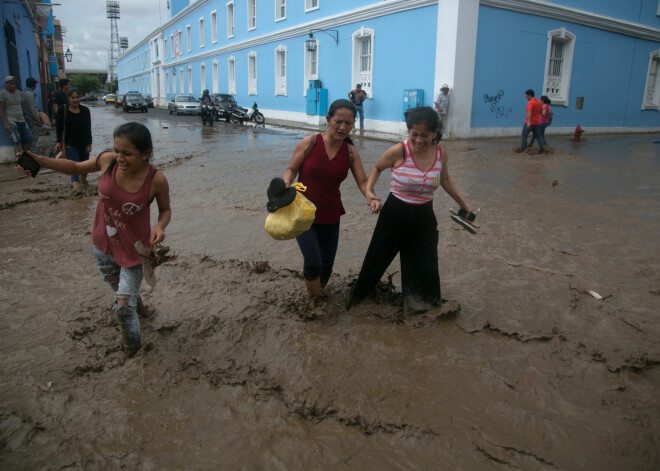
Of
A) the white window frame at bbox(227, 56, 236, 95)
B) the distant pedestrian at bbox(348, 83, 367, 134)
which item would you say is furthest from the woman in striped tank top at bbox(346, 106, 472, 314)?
the white window frame at bbox(227, 56, 236, 95)

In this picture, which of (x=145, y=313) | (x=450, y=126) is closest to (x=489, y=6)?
Answer: (x=450, y=126)

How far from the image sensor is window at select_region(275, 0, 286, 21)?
24953 millimetres

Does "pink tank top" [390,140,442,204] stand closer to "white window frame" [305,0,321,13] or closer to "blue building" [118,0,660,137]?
"blue building" [118,0,660,137]

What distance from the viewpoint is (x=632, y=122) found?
21.0m

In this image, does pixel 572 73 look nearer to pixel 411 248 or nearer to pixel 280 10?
pixel 280 10

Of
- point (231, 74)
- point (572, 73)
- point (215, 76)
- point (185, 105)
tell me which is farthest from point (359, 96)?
point (215, 76)

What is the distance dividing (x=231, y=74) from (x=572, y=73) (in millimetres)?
21454

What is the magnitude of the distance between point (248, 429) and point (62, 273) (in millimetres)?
3028

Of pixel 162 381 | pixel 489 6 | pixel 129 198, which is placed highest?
pixel 489 6

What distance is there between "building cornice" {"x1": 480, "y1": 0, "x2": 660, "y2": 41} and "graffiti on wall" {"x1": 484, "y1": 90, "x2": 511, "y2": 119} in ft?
8.71

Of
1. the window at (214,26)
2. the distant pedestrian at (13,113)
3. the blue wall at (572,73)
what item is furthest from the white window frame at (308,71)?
the window at (214,26)

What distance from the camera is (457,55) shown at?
1467cm

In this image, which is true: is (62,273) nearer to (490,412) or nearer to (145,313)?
(145,313)

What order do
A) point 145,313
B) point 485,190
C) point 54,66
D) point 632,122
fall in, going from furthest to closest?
point 54,66 < point 632,122 < point 485,190 < point 145,313
